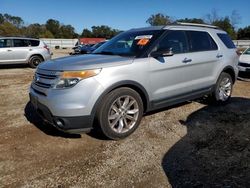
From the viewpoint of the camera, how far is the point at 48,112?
396 cm

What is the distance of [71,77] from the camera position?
3.84 metres

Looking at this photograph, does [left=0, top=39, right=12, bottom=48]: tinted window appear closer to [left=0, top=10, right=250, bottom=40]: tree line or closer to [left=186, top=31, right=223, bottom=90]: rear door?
[left=186, top=31, right=223, bottom=90]: rear door

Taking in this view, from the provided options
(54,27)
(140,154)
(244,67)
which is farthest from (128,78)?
(54,27)

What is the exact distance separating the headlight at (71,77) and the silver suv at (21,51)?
10.8 metres

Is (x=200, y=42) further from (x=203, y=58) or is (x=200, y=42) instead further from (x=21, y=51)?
(x=21, y=51)

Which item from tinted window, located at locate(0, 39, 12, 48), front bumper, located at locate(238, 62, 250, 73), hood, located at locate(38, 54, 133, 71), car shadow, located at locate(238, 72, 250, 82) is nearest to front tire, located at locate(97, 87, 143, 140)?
hood, located at locate(38, 54, 133, 71)

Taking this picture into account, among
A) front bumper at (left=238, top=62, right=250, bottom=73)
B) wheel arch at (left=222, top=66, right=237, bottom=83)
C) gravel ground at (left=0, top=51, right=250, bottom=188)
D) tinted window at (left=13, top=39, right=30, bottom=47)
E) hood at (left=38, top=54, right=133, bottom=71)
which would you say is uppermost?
tinted window at (left=13, top=39, right=30, bottom=47)

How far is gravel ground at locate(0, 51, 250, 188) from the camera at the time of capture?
3213 mm

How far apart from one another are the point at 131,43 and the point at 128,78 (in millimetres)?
1030

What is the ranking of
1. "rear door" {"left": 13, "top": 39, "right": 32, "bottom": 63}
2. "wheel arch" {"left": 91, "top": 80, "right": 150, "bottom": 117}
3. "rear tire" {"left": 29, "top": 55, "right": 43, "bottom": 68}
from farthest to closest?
"rear tire" {"left": 29, "top": 55, "right": 43, "bottom": 68}, "rear door" {"left": 13, "top": 39, "right": 32, "bottom": 63}, "wheel arch" {"left": 91, "top": 80, "right": 150, "bottom": 117}

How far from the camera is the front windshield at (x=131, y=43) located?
15.2 feet

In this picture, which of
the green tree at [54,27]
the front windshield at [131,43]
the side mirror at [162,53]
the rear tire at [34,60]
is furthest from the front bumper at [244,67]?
the green tree at [54,27]

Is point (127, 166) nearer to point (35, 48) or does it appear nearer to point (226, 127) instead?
point (226, 127)

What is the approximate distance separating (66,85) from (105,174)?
133 centimetres
